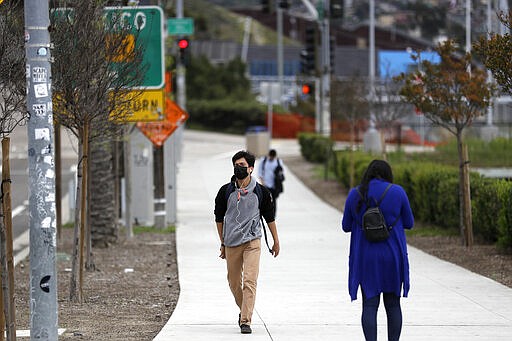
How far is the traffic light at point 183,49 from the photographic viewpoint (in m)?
31.5

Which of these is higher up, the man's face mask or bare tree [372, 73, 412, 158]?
bare tree [372, 73, 412, 158]

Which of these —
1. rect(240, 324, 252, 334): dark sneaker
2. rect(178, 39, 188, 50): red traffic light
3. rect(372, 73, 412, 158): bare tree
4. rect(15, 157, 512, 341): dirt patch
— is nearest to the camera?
rect(240, 324, 252, 334): dark sneaker

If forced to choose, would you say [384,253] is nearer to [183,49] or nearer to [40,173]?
[40,173]

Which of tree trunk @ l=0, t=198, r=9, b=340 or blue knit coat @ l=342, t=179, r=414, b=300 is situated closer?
blue knit coat @ l=342, t=179, r=414, b=300

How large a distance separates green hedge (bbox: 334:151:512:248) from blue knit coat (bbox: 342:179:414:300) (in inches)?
281

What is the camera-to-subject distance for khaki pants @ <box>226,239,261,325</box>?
33.0ft

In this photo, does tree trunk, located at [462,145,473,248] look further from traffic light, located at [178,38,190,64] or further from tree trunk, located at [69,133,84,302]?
traffic light, located at [178,38,190,64]

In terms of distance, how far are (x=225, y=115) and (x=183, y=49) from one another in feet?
115

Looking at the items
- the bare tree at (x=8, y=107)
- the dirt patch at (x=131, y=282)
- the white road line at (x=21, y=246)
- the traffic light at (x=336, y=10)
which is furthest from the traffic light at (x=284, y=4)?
the bare tree at (x=8, y=107)

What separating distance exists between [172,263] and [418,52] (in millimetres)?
5649

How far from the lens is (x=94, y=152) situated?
18.1m

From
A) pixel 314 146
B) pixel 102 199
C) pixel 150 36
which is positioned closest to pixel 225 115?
pixel 314 146

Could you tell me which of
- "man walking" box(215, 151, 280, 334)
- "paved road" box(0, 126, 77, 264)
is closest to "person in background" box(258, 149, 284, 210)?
"paved road" box(0, 126, 77, 264)

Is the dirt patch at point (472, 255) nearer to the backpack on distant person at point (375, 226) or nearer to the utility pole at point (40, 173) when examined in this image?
the backpack on distant person at point (375, 226)
